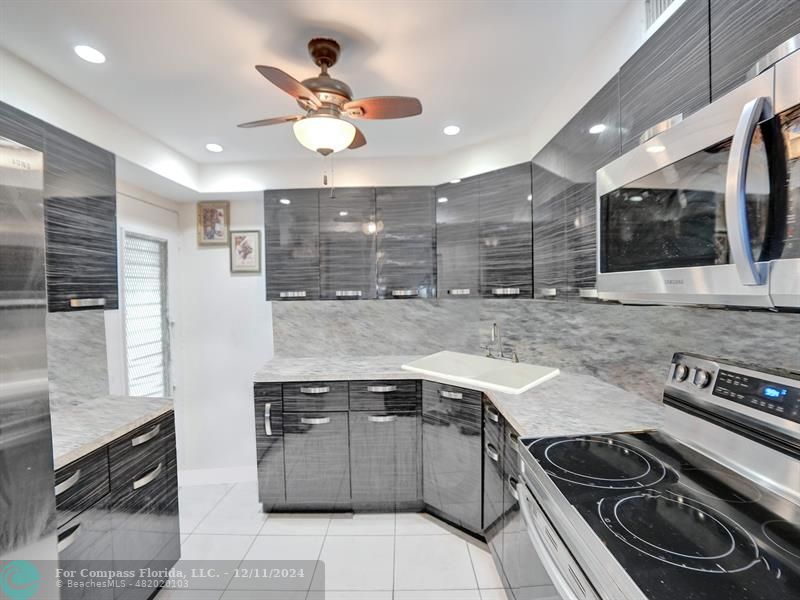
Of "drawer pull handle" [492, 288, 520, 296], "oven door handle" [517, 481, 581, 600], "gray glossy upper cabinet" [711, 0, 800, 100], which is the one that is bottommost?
"oven door handle" [517, 481, 581, 600]

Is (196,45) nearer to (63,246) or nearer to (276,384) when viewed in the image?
(63,246)

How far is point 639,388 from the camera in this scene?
1.68m

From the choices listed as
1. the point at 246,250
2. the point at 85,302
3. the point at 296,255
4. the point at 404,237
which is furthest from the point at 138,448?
the point at 404,237

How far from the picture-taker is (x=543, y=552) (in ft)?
3.50

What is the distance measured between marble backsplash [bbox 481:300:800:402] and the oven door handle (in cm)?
79

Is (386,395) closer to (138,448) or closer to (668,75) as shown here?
(138,448)

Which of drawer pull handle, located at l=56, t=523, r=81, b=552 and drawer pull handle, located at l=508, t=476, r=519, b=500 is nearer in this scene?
drawer pull handle, located at l=56, t=523, r=81, b=552

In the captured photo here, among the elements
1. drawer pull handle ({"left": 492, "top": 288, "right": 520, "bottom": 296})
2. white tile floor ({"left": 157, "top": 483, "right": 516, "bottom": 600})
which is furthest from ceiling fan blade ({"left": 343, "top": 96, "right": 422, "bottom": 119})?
white tile floor ({"left": 157, "top": 483, "right": 516, "bottom": 600})

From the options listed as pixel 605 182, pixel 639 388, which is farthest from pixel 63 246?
pixel 639 388

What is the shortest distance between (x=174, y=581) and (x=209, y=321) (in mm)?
1877

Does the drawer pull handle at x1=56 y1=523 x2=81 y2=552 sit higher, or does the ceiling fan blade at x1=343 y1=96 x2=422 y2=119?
the ceiling fan blade at x1=343 y1=96 x2=422 y2=119

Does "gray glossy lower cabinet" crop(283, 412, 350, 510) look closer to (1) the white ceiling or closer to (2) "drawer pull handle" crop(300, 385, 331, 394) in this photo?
(2) "drawer pull handle" crop(300, 385, 331, 394)

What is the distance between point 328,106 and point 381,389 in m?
1.66

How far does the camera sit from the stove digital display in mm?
909
